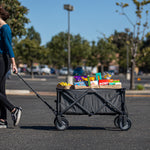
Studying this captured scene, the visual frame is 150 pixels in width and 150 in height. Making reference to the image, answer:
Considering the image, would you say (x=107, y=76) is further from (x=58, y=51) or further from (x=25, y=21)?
(x=58, y=51)

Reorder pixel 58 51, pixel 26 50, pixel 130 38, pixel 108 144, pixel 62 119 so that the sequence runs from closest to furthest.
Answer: pixel 108 144, pixel 62 119, pixel 130 38, pixel 26 50, pixel 58 51

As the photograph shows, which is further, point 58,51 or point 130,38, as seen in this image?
point 58,51

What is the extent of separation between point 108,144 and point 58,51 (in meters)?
54.6

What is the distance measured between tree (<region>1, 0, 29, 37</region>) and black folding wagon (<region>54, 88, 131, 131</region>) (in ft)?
32.2

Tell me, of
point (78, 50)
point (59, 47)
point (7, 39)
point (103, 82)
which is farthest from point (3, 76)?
point (78, 50)

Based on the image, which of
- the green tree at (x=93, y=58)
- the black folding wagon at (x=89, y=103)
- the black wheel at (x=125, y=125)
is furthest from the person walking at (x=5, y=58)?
the green tree at (x=93, y=58)

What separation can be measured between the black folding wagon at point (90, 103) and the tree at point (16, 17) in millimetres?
9805

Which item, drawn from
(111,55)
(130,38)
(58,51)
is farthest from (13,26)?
(111,55)

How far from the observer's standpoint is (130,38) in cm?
2066

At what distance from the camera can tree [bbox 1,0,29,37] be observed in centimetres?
1524

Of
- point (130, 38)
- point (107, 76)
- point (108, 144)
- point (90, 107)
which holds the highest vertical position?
point (130, 38)

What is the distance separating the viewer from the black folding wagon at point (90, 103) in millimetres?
5949

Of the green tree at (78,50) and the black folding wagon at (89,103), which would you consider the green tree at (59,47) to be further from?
the black folding wagon at (89,103)

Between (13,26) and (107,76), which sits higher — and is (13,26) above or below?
above
